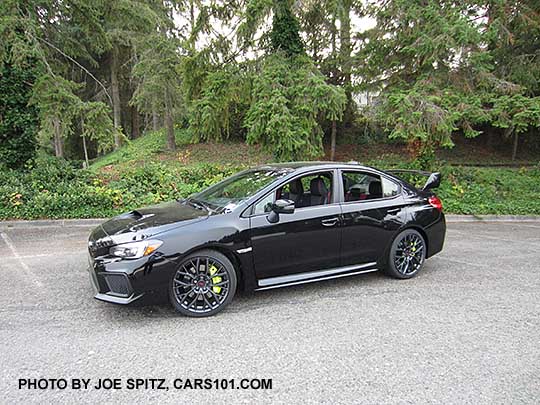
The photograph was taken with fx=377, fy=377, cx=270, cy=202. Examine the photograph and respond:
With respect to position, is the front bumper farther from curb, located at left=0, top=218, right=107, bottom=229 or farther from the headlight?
curb, located at left=0, top=218, right=107, bottom=229

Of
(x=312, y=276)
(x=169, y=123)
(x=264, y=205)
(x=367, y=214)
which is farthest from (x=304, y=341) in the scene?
(x=169, y=123)

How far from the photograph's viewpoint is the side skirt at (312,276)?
391 centimetres

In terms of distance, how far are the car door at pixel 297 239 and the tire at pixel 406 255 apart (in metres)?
0.84

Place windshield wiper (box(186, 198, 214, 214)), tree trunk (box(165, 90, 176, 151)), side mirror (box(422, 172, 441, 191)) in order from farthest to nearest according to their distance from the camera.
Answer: tree trunk (box(165, 90, 176, 151))
side mirror (box(422, 172, 441, 191))
windshield wiper (box(186, 198, 214, 214))

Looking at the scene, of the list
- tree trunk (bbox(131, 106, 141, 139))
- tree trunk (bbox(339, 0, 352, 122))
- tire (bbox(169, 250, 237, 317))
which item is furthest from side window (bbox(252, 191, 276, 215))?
tree trunk (bbox(131, 106, 141, 139))

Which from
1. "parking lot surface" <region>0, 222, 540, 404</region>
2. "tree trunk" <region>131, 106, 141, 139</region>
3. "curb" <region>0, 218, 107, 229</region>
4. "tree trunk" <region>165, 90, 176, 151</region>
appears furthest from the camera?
"tree trunk" <region>131, 106, 141, 139</region>

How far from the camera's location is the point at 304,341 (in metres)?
3.20

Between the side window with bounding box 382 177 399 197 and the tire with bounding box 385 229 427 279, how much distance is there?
50 centimetres

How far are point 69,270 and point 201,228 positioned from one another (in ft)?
8.00

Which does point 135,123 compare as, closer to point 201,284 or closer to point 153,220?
point 153,220

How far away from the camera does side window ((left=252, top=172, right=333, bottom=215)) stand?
4.35 m

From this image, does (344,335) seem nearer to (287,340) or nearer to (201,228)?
(287,340)

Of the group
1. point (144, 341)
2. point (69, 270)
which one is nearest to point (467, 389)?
point (144, 341)

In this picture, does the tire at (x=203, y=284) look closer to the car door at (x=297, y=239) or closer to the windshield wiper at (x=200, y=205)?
the car door at (x=297, y=239)
